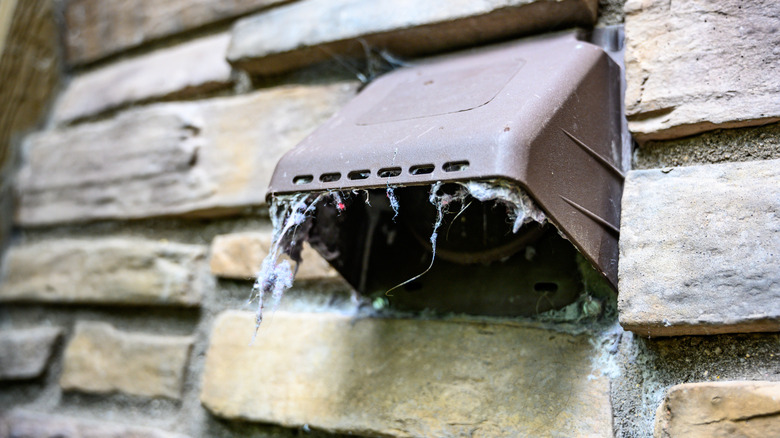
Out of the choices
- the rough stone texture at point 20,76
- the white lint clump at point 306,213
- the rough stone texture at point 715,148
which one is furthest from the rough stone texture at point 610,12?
the rough stone texture at point 20,76

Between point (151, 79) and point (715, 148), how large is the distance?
924 mm

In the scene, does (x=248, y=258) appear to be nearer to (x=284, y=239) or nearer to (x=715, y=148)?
(x=284, y=239)

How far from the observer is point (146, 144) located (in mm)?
1050

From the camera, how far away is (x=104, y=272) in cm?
103

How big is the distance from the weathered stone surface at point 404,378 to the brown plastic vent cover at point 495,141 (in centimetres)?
8

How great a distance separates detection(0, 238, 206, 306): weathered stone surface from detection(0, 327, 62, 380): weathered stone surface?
0.06 metres

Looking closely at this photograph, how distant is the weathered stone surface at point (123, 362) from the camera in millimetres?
915

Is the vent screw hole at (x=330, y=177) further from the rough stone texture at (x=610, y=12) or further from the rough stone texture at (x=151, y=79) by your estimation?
the rough stone texture at (x=151, y=79)

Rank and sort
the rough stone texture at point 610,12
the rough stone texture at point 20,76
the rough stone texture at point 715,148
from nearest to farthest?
the rough stone texture at point 715,148 → the rough stone texture at point 610,12 → the rough stone texture at point 20,76

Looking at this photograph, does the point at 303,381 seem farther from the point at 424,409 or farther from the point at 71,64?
the point at 71,64

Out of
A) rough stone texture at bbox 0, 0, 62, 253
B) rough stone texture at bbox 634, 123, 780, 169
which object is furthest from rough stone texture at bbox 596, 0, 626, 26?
rough stone texture at bbox 0, 0, 62, 253

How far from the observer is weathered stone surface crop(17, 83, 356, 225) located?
3.03 feet

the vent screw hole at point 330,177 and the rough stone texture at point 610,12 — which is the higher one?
the rough stone texture at point 610,12

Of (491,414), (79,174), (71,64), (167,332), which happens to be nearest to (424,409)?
(491,414)
